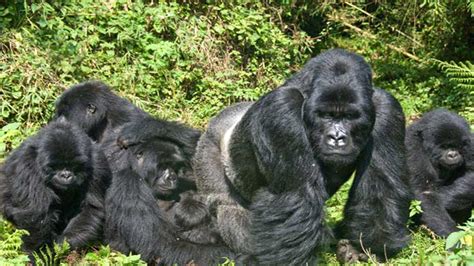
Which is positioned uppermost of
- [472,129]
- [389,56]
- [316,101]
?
[316,101]

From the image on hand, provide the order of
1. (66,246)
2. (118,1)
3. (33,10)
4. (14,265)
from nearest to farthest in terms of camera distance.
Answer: (14,265), (66,246), (33,10), (118,1)

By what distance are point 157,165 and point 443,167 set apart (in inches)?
91.6

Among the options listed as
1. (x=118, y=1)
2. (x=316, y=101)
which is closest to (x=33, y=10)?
(x=118, y=1)

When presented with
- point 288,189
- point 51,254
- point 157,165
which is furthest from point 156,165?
point 288,189

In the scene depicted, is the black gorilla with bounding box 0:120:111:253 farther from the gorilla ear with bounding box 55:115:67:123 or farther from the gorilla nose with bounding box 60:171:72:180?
the gorilla ear with bounding box 55:115:67:123

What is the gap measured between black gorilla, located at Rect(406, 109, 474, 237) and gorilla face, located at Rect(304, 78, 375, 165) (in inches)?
57.6

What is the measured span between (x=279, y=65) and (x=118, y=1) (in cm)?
197

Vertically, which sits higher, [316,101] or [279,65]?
[316,101]

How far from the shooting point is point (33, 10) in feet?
26.4

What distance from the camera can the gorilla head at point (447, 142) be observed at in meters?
6.38

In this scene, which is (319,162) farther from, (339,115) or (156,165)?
(156,165)

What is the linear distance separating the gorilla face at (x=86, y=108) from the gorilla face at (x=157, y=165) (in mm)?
822

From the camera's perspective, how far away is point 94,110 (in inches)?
265

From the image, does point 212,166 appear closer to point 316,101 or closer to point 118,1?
point 316,101
